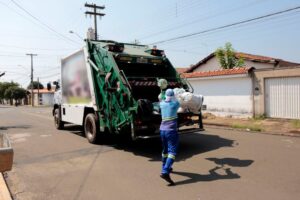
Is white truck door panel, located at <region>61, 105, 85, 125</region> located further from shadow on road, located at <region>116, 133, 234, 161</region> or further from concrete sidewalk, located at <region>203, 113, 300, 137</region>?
concrete sidewalk, located at <region>203, 113, 300, 137</region>

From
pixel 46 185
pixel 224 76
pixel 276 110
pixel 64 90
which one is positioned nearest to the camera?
pixel 46 185

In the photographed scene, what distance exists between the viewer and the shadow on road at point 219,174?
596cm

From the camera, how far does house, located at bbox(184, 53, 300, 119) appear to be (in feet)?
47.0

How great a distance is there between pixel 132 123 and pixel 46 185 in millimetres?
2639

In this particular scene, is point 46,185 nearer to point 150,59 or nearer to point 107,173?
point 107,173

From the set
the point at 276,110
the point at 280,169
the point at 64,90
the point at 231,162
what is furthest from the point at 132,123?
the point at 276,110

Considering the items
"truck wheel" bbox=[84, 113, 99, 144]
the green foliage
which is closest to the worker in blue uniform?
"truck wheel" bbox=[84, 113, 99, 144]

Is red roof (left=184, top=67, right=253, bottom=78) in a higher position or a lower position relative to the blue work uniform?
Result: higher

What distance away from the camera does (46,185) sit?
591cm

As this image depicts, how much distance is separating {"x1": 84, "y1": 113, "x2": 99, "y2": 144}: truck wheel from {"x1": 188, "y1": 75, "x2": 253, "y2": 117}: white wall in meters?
8.87

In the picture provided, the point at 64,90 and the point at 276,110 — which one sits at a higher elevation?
the point at 64,90

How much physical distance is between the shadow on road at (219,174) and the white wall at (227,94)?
939 centimetres

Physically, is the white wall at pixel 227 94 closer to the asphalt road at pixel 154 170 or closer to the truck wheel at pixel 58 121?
the asphalt road at pixel 154 170

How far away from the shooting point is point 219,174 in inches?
246
